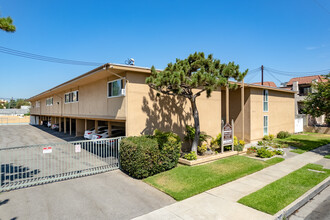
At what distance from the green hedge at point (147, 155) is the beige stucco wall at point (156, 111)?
58.5 inches

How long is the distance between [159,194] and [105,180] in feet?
8.29

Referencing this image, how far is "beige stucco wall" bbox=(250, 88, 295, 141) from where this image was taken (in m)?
16.9

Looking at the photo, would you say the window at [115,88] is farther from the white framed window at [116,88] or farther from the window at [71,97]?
the window at [71,97]

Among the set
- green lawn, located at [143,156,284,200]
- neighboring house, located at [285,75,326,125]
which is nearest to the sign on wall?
green lawn, located at [143,156,284,200]

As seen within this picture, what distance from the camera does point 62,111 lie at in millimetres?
21031

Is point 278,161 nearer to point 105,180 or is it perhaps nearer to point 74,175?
point 105,180

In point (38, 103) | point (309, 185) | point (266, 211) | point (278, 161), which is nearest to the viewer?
point (266, 211)

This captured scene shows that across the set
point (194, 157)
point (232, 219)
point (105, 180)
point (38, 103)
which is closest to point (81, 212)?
point (105, 180)

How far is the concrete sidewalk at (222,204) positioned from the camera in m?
5.29

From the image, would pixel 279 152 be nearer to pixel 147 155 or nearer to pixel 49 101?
pixel 147 155

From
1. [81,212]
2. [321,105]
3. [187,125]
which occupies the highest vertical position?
[321,105]

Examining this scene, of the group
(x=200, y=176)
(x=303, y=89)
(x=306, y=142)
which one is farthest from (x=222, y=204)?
(x=303, y=89)

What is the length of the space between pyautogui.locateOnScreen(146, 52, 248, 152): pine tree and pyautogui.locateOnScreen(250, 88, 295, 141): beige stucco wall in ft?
27.0

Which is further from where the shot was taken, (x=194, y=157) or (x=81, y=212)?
(x=194, y=157)
